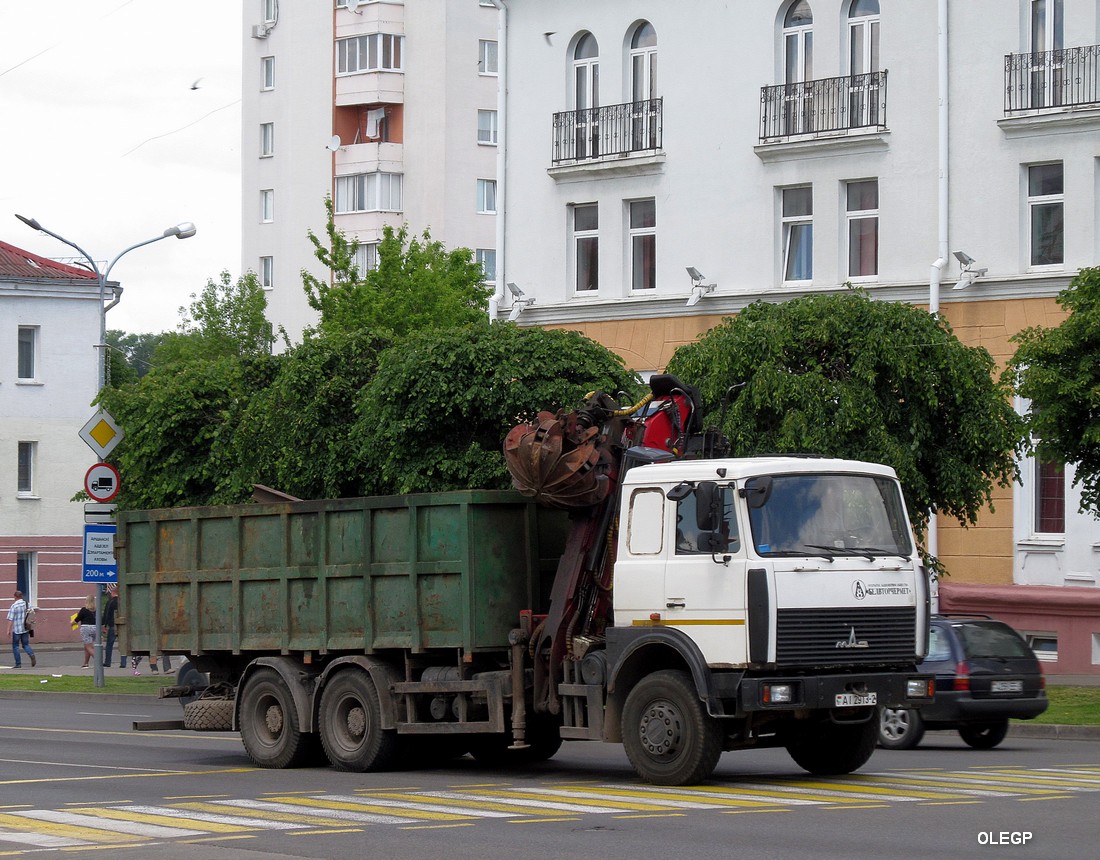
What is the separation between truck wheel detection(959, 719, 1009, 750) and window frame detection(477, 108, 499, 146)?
53289 mm

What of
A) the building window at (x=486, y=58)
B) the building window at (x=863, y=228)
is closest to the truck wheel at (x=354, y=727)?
the building window at (x=863, y=228)

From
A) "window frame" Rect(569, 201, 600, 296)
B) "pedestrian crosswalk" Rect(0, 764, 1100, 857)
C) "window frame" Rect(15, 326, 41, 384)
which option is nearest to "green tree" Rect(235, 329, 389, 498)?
"window frame" Rect(569, 201, 600, 296)

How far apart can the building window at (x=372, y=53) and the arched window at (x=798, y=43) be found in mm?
36501

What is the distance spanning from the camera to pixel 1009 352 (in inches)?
1277

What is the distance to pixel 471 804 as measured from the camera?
1376 cm

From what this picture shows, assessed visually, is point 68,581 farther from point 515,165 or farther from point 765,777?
point 765,777

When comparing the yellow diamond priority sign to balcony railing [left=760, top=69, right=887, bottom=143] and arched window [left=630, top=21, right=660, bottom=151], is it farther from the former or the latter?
balcony railing [left=760, top=69, right=887, bottom=143]

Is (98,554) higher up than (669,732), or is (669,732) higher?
(98,554)

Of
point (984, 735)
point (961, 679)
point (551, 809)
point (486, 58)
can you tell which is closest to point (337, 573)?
point (551, 809)

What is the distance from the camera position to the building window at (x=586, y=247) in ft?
125

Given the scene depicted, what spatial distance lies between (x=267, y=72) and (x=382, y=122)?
6.70 m

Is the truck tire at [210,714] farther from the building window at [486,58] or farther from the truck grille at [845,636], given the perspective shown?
the building window at [486,58]

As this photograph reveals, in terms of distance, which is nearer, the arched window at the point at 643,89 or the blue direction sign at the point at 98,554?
the blue direction sign at the point at 98,554

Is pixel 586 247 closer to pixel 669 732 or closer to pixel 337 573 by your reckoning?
pixel 337 573
